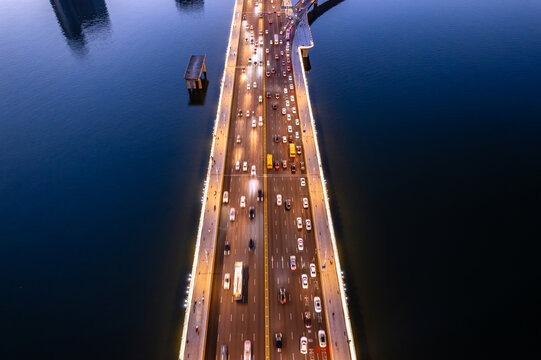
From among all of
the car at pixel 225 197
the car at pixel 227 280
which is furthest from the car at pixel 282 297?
the car at pixel 225 197

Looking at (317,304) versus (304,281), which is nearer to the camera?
(317,304)

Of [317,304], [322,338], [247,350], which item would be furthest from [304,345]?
[247,350]

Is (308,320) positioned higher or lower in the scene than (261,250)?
lower

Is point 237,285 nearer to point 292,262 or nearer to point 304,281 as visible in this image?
point 292,262

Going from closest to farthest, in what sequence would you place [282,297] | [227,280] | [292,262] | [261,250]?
[282,297] → [227,280] → [292,262] → [261,250]

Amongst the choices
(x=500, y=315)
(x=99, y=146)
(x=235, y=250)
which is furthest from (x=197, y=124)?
(x=500, y=315)

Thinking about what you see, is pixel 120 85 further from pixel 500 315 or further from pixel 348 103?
pixel 500 315

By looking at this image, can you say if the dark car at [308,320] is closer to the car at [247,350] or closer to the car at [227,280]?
the car at [247,350]
